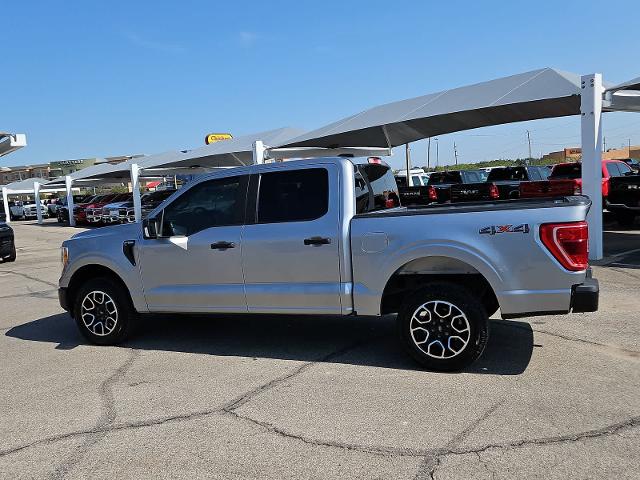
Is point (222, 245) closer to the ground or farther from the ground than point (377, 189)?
closer to the ground

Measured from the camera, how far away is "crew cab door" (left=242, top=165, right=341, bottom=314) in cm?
511

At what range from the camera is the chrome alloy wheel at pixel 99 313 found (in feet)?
20.1

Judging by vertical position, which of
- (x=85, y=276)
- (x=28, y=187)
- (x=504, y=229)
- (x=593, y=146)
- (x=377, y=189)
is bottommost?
(x=85, y=276)

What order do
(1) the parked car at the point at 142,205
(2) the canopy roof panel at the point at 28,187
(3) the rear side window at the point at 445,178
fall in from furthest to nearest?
(2) the canopy roof panel at the point at 28,187, (1) the parked car at the point at 142,205, (3) the rear side window at the point at 445,178

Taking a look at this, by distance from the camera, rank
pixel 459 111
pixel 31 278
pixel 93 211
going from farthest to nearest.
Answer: pixel 93 211 → pixel 459 111 → pixel 31 278

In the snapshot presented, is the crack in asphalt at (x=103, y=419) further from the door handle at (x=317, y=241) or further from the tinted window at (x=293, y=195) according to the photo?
the door handle at (x=317, y=241)

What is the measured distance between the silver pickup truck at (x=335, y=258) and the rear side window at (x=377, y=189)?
0.08 ft

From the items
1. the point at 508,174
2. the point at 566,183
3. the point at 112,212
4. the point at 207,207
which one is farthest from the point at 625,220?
the point at 112,212

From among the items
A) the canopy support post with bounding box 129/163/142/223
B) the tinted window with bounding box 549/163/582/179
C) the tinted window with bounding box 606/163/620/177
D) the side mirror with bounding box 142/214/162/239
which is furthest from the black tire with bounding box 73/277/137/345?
the canopy support post with bounding box 129/163/142/223

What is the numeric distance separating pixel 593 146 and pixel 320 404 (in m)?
9.02

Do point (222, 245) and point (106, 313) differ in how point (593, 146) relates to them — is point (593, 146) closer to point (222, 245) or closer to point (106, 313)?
point (222, 245)

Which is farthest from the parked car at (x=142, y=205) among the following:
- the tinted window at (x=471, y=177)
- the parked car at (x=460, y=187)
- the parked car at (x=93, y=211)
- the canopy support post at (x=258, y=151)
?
the tinted window at (x=471, y=177)

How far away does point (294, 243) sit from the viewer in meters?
5.18

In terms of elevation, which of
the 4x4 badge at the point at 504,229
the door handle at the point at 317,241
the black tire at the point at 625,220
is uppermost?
the 4x4 badge at the point at 504,229
